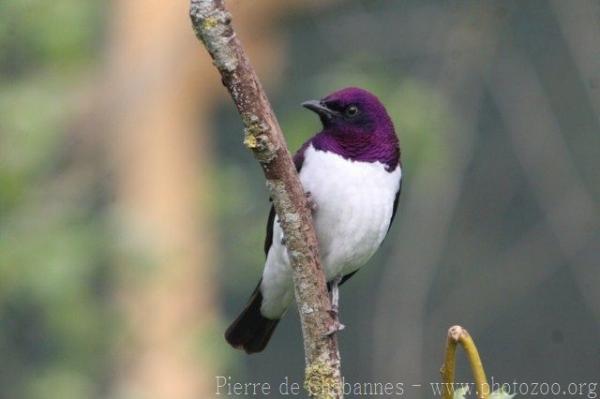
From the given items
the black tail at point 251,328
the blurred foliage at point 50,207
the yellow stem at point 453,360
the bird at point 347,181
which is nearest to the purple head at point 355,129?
the bird at point 347,181

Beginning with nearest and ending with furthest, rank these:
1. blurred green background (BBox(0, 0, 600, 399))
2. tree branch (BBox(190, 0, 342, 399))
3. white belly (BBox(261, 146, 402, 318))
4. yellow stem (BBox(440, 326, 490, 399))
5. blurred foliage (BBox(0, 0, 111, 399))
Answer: yellow stem (BBox(440, 326, 490, 399)), tree branch (BBox(190, 0, 342, 399)), white belly (BBox(261, 146, 402, 318)), blurred foliage (BBox(0, 0, 111, 399)), blurred green background (BBox(0, 0, 600, 399))

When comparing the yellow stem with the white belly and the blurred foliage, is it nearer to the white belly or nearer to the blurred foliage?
the white belly

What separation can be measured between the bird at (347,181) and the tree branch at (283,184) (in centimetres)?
100

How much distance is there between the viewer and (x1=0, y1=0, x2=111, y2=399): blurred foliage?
6.05 metres

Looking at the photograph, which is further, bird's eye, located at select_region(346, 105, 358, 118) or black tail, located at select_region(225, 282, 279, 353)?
black tail, located at select_region(225, 282, 279, 353)

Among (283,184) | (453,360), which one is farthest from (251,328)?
(453,360)

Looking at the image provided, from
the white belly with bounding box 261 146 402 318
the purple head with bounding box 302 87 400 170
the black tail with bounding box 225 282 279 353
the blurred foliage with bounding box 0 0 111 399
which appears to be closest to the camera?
the white belly with bounding box 261 146 402 318

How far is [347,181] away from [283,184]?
120 cm

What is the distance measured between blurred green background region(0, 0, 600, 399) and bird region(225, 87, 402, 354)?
1646 mm

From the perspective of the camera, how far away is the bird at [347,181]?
4484 mm

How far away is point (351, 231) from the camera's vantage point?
178 inches

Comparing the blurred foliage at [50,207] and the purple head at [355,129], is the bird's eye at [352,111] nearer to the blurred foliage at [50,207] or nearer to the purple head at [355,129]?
the purple head at [355,129]

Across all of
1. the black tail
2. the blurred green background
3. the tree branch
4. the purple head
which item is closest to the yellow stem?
the tree branch

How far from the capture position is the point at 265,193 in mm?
7641
